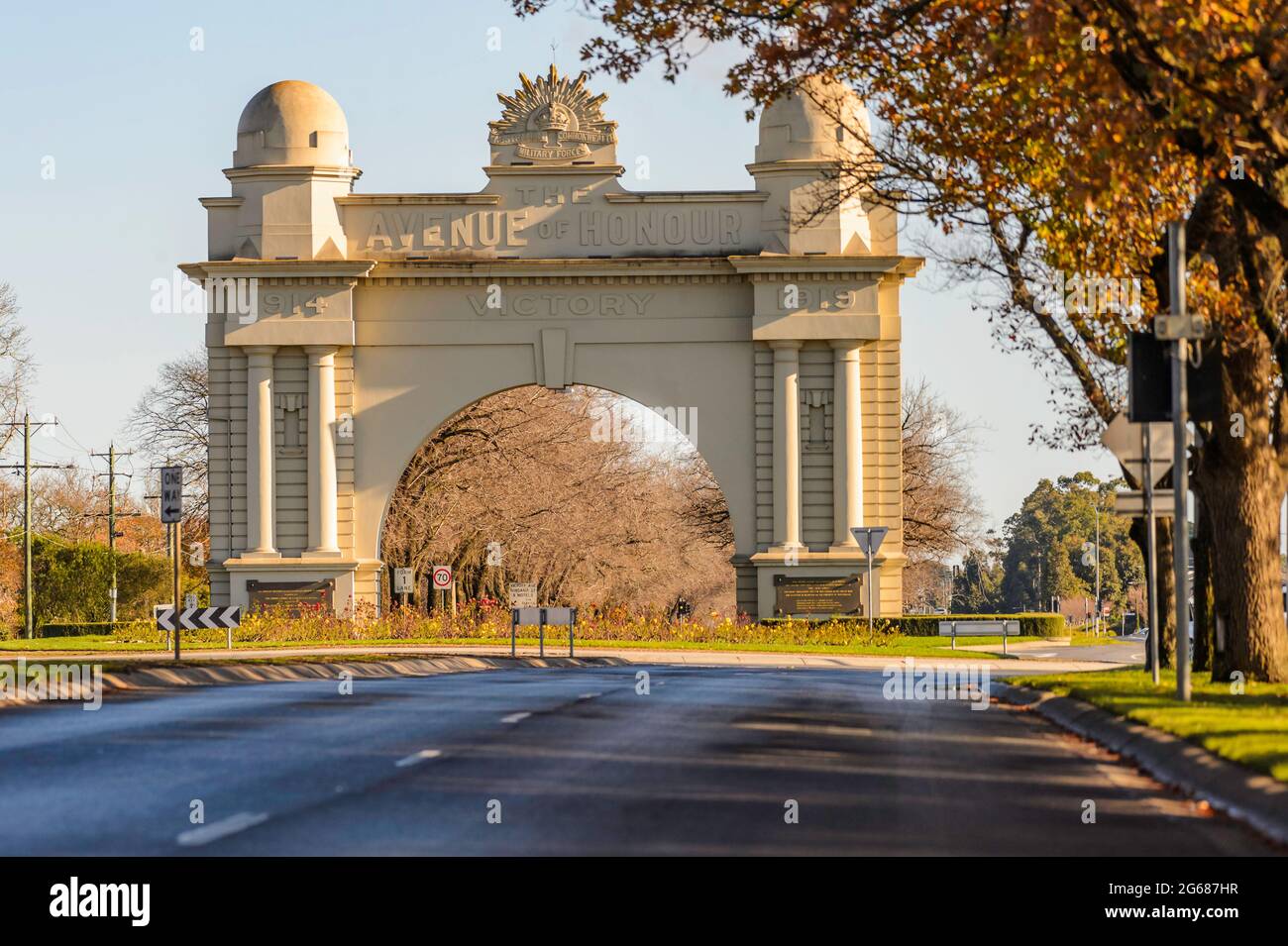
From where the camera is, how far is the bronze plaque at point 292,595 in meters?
50.7

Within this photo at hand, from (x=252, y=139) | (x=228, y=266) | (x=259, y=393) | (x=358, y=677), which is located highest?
(x=252, y=139)

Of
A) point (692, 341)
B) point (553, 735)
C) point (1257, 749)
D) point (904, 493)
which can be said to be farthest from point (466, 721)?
point (904, 493)

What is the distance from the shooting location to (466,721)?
19.0 metres

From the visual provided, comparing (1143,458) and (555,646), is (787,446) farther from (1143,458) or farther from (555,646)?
(1143,458)

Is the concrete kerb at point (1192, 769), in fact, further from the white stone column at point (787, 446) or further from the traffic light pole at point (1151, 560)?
the white stone column at point (787, 446)

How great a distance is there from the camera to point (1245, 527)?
23.7 meters

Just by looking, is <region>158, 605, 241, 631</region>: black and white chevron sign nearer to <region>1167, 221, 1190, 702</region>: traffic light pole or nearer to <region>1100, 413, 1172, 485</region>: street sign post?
<region>1100, 413, 1172, 485</region>: street sign post

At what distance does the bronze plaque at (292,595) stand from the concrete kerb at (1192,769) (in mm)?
31905

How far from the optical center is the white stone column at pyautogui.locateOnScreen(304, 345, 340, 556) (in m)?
51.2

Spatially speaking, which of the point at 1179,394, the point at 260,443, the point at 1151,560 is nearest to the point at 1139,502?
the point at 1151,560

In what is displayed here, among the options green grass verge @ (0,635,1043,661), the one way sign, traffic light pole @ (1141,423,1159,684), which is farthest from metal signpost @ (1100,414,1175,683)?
green grass verge @ (0,635,1043,661)

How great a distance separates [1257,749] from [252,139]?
41768mm
